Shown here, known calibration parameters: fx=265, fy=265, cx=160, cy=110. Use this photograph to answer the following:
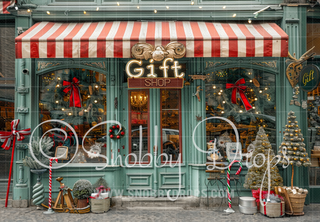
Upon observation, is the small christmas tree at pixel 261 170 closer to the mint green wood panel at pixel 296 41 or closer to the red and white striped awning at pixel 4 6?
the mint green wood panel at pixel 296 41

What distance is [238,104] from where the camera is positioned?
304 inches

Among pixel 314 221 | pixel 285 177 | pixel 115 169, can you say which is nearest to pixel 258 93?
pixel 285 177

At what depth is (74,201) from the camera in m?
7.04

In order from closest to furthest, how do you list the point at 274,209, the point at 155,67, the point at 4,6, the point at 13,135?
the point at 274,209
the point at 13,135
the point at 4,6
the point at 155,67

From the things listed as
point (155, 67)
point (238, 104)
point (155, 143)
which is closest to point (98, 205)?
point (155, 143)

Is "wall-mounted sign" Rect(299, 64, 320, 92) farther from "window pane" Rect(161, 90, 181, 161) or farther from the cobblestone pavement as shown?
"window pane" Rect(161, 90, 181, 161)

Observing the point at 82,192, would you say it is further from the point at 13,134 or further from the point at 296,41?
the point at 296,41

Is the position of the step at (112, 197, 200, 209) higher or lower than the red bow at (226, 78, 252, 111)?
lower

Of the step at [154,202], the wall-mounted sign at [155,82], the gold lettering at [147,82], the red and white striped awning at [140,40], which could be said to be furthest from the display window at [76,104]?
the step at [154,202]

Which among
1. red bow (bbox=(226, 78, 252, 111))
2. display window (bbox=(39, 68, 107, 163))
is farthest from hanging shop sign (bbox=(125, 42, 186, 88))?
red bow (bbox=(226, 78, 252, 111))

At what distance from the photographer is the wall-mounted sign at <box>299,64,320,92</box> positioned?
23.1 feet

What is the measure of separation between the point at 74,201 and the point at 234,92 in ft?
17.6

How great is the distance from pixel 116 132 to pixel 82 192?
Answer: 1808mm

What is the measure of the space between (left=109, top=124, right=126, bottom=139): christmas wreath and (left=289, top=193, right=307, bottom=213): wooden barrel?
4.66 m
